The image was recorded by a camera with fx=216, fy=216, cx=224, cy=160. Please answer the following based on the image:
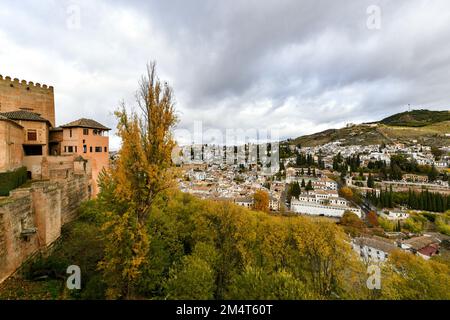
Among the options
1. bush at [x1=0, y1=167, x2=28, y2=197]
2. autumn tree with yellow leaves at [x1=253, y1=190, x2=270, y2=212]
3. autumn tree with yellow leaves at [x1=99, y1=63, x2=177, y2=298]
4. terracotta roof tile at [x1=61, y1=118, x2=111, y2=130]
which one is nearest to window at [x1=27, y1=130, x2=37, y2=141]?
terracotta roof tile at [x1=61, y1=118, x2=111, y2=130]

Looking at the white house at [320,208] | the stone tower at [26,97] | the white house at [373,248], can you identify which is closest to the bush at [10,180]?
the stone tower at [26,97]

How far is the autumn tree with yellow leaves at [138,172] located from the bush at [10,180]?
12.9 meters

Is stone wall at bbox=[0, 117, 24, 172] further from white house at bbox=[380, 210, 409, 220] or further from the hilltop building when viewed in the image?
white house at bbox=[380, 210, 409, 220]

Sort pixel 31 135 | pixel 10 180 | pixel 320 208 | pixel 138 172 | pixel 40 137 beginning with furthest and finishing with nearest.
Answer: pixel 320 208 → pixel 40 137 → pixel 31 135 → pixel 10 180 → pixel 138 172

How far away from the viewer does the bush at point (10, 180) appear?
50.5 ft

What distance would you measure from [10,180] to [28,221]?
8513 mm

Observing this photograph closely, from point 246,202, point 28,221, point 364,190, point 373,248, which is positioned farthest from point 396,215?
point 28,221

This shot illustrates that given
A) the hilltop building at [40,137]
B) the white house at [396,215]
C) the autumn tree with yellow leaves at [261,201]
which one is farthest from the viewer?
the autumn tree with yellow leaves at [261,201]

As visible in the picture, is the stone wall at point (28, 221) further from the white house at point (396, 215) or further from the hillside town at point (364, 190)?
the white house at point (396, 215)

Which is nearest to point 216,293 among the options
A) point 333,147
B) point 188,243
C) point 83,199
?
point 188,243

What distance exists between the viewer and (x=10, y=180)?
1587cm

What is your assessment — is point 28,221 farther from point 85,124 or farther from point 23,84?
point 23,84

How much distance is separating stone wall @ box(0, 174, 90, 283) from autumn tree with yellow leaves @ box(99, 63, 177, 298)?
4.12m

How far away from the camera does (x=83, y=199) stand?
18438 millimetres
